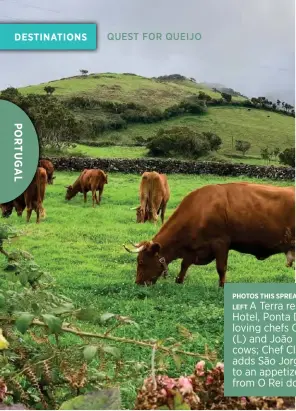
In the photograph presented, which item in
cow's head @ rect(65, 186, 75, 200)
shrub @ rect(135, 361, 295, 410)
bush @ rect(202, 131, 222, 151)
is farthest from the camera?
cow's head @ rect(65, 186, 75, 200)

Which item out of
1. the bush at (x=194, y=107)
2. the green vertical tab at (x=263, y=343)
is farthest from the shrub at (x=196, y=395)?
the bush at (x=194, y=107)

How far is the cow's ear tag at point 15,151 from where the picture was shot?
3.63m

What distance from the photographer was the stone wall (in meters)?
4.36

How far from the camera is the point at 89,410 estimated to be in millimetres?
2254

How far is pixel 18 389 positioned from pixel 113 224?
2.08 m

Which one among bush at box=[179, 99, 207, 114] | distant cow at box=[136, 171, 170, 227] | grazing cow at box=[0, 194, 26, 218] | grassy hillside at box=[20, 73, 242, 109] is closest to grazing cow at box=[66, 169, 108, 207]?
distant cow at box=[136, 171, 170, 227]

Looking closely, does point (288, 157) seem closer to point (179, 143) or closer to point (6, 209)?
point (179, 143)

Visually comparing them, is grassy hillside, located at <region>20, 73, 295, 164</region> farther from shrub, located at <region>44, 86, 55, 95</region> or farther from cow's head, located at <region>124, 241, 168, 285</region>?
cow's head, located at <region>124, 241, 168, 285</region>

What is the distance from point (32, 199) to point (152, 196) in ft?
2.42

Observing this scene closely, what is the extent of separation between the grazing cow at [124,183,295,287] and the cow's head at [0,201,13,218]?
3.12ft

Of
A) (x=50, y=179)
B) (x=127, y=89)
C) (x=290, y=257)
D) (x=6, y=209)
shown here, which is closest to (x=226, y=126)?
(x=127, y=89)

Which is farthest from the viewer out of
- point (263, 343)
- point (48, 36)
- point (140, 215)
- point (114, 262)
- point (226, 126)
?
point (140, 215)

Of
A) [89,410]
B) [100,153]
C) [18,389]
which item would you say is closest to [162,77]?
[100,153]

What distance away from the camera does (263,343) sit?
3.06 m
